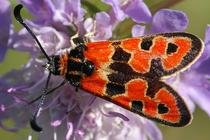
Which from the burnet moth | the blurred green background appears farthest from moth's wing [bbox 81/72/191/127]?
the blurred green background

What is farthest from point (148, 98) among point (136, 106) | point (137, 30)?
point (137, 30)

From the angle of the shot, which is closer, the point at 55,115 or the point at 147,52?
the point at 147,52

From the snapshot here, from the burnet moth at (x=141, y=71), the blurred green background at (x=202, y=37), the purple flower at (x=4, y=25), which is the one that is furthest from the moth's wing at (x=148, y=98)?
the blurred green background at (x=202, y=37)

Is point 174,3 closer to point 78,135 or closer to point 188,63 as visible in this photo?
point 188,63

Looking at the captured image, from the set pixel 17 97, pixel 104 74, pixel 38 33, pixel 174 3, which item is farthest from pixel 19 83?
pixel 174 3

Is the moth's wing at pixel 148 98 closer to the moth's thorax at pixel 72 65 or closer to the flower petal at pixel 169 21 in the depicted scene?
the moth's thorax at pixel 72 65

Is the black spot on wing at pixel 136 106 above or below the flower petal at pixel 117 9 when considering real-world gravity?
below
